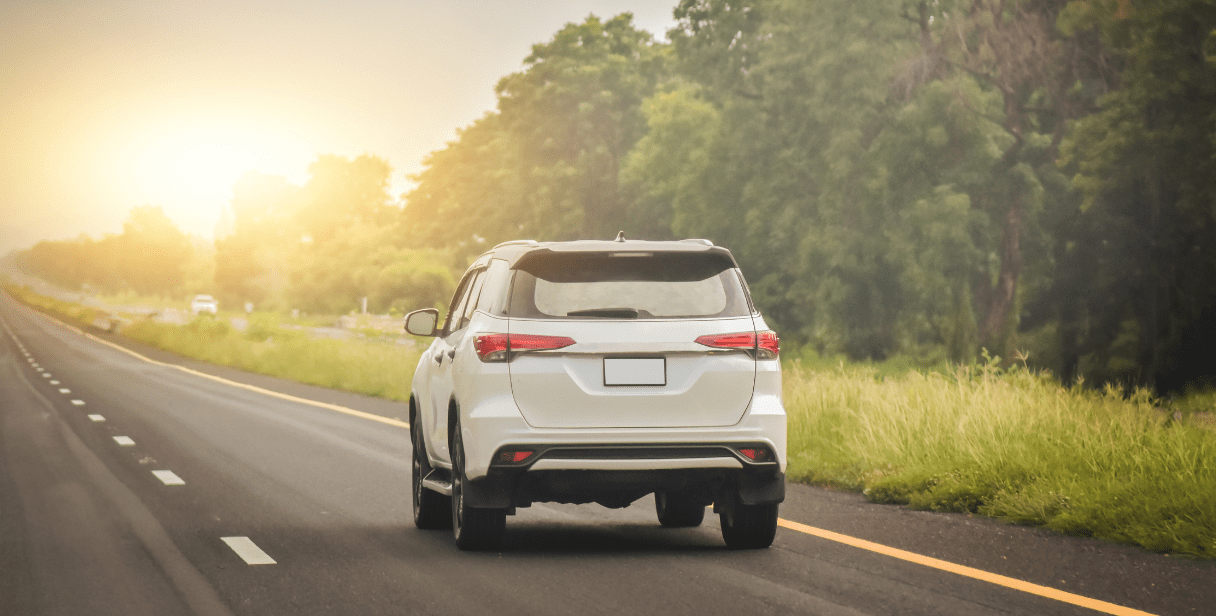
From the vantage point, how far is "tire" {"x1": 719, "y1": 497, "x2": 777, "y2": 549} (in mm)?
8641

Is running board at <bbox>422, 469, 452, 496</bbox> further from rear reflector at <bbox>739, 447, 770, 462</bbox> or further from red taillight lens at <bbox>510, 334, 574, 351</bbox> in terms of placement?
rear reflector at <bbox>739, 447, 770, 462</bbox>

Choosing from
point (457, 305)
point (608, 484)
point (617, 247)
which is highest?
point (617, 247)

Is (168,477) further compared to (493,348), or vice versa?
(168,477)

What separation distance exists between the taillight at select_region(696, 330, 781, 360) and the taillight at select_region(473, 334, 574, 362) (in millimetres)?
769

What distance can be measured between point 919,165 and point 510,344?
34.4 meters

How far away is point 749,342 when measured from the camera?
8.04 meters

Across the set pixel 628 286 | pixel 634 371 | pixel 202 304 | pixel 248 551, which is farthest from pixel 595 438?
pixel 202 304

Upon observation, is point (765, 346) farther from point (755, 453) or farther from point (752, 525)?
point (752, 525)

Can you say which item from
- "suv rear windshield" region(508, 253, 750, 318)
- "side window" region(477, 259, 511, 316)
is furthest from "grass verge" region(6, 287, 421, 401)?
"suv rear windshield" region(508, 253, 750, 318)

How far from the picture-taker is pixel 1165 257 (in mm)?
31953

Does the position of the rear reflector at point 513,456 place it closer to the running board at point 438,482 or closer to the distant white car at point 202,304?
the running board at point 438,482

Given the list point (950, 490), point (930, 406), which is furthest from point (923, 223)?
point (950, 490)

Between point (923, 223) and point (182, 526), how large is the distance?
3192 centimetres

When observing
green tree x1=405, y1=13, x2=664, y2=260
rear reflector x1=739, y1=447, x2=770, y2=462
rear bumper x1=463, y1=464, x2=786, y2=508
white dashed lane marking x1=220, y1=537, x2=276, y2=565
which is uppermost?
green tree x1=405, y1=13, x2=664, y2=260
